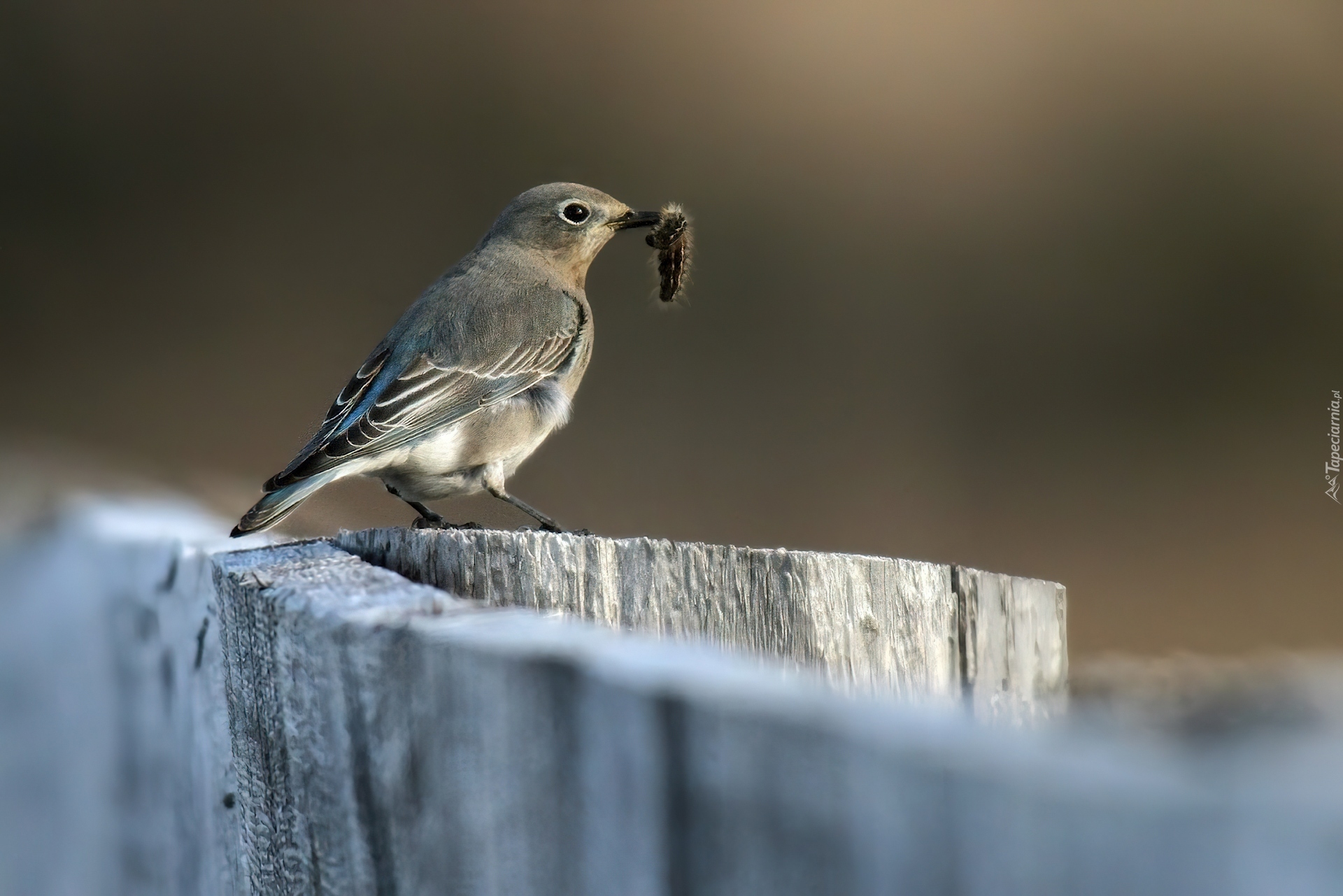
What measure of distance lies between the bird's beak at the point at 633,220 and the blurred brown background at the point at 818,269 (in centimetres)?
76

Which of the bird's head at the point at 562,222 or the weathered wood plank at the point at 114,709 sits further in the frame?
the bird's head at the point at 562,222

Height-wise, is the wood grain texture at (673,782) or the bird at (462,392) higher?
the bird at (462,392)

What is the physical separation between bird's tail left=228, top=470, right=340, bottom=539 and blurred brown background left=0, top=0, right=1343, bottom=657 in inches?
80.6

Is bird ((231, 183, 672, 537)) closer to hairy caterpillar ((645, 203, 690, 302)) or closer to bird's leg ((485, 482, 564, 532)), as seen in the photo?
bird's leg ((485, 482, 564, 532))

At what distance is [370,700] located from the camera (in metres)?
1.19

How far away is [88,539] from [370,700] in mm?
1835

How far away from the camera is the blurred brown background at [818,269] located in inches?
222

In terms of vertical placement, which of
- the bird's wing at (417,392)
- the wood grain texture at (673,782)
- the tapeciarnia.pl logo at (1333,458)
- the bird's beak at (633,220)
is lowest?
the wood grain texture at (673,782)

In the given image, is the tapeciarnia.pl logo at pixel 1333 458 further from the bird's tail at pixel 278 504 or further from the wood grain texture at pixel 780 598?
the bird's tail at pixel 278 504

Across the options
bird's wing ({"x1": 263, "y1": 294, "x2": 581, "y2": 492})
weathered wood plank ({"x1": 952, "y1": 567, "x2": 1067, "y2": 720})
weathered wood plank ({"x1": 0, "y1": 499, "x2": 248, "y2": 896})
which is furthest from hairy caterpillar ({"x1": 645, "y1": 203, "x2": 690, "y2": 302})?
weathered wood plank ({"x1": 952, "y1": 567, "x2": 1067, "y2": 720})

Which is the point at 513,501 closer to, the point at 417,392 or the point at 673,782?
the point at 417,392

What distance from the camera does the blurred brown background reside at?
5.63m

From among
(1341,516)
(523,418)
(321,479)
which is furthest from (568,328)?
(1341,516)

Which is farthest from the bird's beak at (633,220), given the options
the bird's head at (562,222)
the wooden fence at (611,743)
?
the wooden fence at (611,743)
